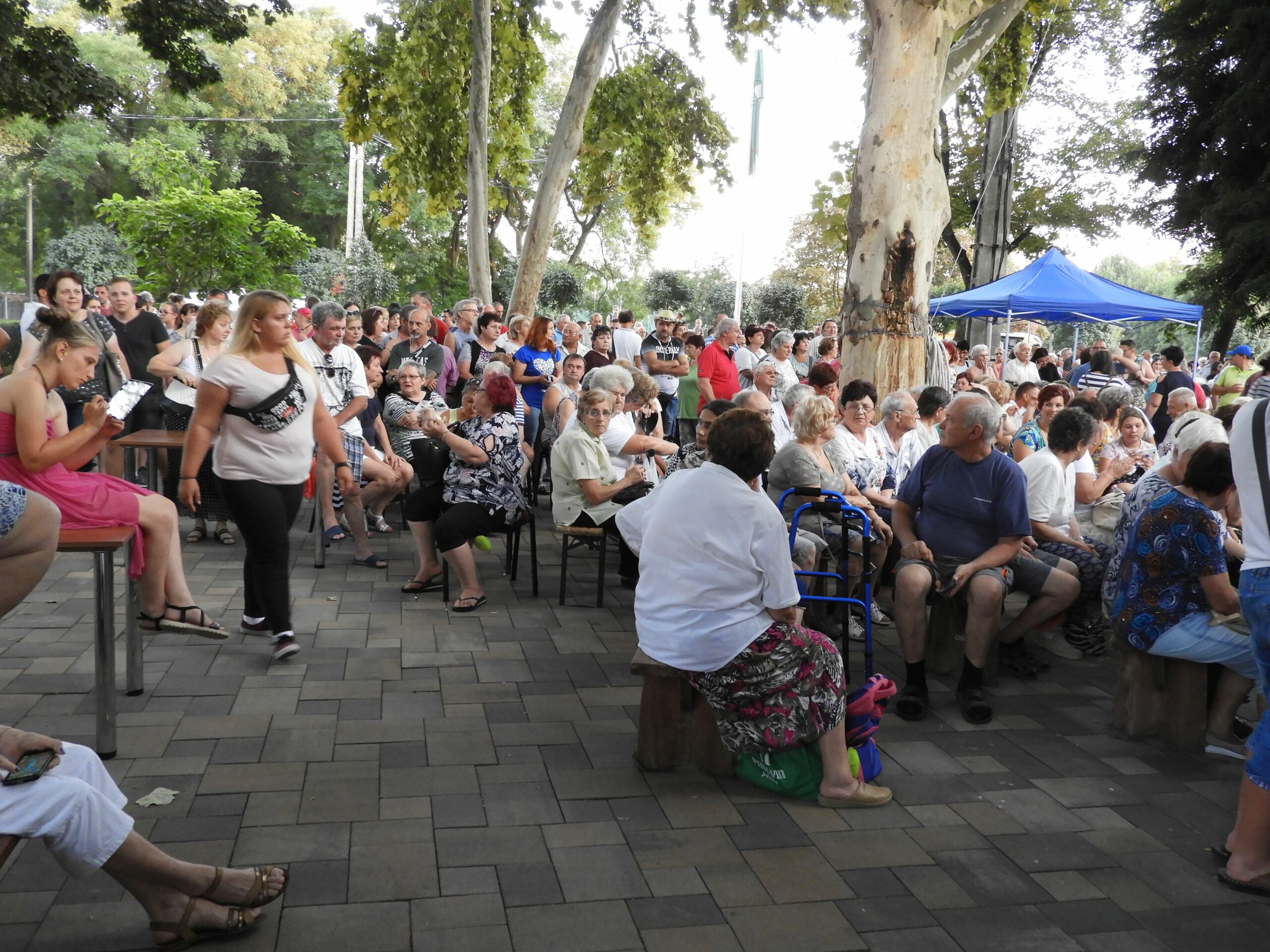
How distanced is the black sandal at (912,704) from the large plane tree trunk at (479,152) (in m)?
11.8

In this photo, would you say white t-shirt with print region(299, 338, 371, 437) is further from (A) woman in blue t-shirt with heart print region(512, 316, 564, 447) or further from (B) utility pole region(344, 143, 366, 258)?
(B) utility pole region(344, 143, 366, 258)

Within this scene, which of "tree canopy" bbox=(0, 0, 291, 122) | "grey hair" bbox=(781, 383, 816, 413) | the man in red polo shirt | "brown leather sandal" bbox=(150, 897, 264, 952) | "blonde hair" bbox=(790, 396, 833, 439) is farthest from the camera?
"tree canopy" bbox=(0, 0, 291, 122)

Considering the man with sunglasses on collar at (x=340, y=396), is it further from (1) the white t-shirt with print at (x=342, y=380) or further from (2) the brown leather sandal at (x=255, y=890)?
(2) the brown leather sandal at (x=255, y=890)

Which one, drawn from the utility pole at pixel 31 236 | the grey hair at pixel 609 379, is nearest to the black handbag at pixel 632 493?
the grey hair at pixel 609 379

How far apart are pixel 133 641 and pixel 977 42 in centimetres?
729

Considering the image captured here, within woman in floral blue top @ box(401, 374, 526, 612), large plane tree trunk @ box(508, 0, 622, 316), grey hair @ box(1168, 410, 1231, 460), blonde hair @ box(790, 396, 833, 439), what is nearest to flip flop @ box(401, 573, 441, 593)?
woman in floral blue top @ box(401, 374, 526, 612)

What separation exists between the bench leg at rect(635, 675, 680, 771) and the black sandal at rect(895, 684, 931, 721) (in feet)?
4.14

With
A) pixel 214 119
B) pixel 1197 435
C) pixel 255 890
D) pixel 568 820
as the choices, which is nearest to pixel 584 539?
pixel 568 820

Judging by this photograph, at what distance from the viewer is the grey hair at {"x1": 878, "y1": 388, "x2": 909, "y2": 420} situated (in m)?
6.58

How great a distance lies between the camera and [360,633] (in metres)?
→ 5.47

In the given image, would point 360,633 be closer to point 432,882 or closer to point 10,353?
point 432,882

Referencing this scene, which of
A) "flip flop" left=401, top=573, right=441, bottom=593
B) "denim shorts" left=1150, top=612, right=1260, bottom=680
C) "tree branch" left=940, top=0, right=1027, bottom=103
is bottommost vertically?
"flip flop" left=401, top=573, right=441, bottom=593

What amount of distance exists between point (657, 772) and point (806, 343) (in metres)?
8.95

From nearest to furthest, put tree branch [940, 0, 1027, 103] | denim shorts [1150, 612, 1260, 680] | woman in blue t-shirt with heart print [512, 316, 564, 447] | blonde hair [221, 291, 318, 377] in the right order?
denim shorts [1150, 612, 1260, 680] → blonde hair [221, 291, 318, 377] → tree branch [940, 0, 1027, 103] → woman in blue t-shirt with heart print [512, 316, 564, 447]
